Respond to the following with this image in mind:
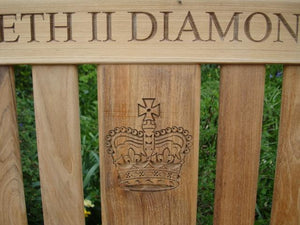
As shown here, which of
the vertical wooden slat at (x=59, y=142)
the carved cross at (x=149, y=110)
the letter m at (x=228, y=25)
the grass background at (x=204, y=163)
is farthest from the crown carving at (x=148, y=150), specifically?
the grass background at (x=204, y=163)

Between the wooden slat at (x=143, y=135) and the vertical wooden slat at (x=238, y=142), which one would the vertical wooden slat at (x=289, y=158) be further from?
the wooden slat at (x=143, y=135)

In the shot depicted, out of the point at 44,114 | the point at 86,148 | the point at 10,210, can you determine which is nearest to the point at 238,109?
the point at 44,114

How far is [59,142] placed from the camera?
109cm

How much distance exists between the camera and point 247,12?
1.00 m

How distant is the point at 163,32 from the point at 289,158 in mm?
529

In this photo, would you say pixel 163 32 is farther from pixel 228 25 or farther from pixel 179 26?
pixel 228 25

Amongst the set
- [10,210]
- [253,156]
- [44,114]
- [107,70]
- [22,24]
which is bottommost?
[10,210]

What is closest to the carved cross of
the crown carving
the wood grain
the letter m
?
the crown carving

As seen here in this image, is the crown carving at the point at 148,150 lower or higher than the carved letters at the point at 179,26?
lower

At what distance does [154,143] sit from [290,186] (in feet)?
1.44

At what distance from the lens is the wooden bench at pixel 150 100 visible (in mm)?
996

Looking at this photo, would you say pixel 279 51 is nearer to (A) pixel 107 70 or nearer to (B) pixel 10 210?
(A) pixel 107 70

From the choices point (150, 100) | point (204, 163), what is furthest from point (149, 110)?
point (204, 163)

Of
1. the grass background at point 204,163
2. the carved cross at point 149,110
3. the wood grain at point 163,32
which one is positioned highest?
the wood grain at point 163,32
